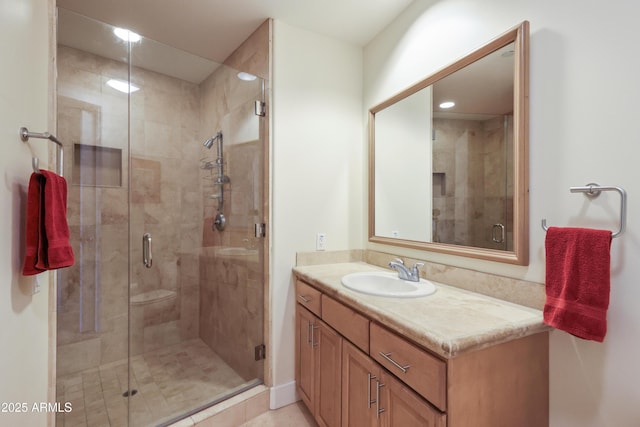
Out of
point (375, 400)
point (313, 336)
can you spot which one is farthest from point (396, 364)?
point (313, 336)

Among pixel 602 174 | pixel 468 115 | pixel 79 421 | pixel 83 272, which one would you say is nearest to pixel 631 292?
pixel 602 174

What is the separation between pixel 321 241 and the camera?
2.05 m

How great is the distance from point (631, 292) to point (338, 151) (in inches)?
65.6

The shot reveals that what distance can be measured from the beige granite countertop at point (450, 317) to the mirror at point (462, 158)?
0.22m

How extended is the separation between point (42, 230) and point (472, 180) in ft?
6.02

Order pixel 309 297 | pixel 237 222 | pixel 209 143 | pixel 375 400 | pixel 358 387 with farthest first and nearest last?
pixel 209 143 < pixel 237 222 < pixel 309 297 < pixel 358 387 < pixel 375 400

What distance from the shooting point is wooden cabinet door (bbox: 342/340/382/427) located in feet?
3.83

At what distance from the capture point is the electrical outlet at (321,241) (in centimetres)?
204

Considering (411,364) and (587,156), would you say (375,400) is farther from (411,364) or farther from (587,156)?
(587,156)

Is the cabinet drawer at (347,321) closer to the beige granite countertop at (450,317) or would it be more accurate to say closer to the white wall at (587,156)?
the beige granite countertop at (450,317)

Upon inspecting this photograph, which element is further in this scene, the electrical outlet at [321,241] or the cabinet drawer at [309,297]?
the electrical outlet at [321,241]

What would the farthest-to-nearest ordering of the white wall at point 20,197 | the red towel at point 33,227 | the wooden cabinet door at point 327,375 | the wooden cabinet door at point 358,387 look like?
the wooden cabinet door at point 327,375, the wooden cabinet door at point 358,387, the red towel at point 33,227, the white wall at point 20,197

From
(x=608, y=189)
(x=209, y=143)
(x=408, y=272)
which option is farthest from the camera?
(x=209, y=143)

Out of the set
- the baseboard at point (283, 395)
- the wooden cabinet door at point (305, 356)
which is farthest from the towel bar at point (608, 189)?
the baseboard at point (283, 395)
